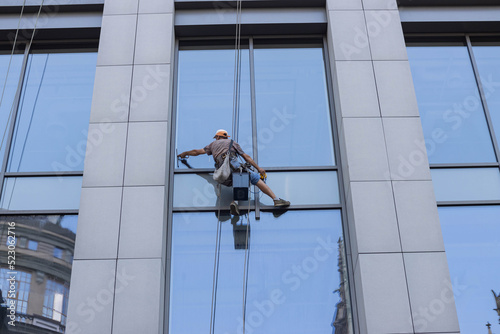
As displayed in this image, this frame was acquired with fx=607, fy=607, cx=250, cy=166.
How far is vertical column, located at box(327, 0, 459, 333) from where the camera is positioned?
9430 millimetres

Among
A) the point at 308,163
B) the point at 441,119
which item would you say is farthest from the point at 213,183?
the point at 441,119

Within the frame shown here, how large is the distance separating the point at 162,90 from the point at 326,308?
4.90m

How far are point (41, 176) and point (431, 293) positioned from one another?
704 centimetres

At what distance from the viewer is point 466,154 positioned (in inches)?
451

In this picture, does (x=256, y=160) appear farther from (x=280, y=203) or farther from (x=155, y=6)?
(x=155, y=6)

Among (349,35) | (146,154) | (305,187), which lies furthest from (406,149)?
(146,154)

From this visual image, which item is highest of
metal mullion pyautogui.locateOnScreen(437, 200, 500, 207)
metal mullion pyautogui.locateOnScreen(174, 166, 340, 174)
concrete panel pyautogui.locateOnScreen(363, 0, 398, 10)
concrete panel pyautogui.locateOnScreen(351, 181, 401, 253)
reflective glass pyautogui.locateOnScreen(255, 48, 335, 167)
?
concrete panel pyautogui.locateOnScreen(363, 0, 398, 10)

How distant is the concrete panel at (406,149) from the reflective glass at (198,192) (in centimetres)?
262

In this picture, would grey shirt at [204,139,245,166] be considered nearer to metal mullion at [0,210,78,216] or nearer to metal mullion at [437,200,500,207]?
metal mullion at [0,210,78,216]

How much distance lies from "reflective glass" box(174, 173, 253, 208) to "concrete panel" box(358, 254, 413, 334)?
98.8 inches

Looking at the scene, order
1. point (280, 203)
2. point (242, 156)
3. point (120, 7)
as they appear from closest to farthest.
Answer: point (280, 203) < point (242, 156) < point (120, 7)

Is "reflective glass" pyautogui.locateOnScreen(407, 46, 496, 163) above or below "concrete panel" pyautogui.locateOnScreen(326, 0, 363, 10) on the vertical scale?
below

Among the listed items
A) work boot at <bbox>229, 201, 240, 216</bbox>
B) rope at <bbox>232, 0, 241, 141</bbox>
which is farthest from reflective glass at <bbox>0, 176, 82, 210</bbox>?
rope at <bbox>232, 0, 241, 141</bbox>

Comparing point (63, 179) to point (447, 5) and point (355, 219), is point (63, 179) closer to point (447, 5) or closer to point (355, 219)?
point (355, 219)
